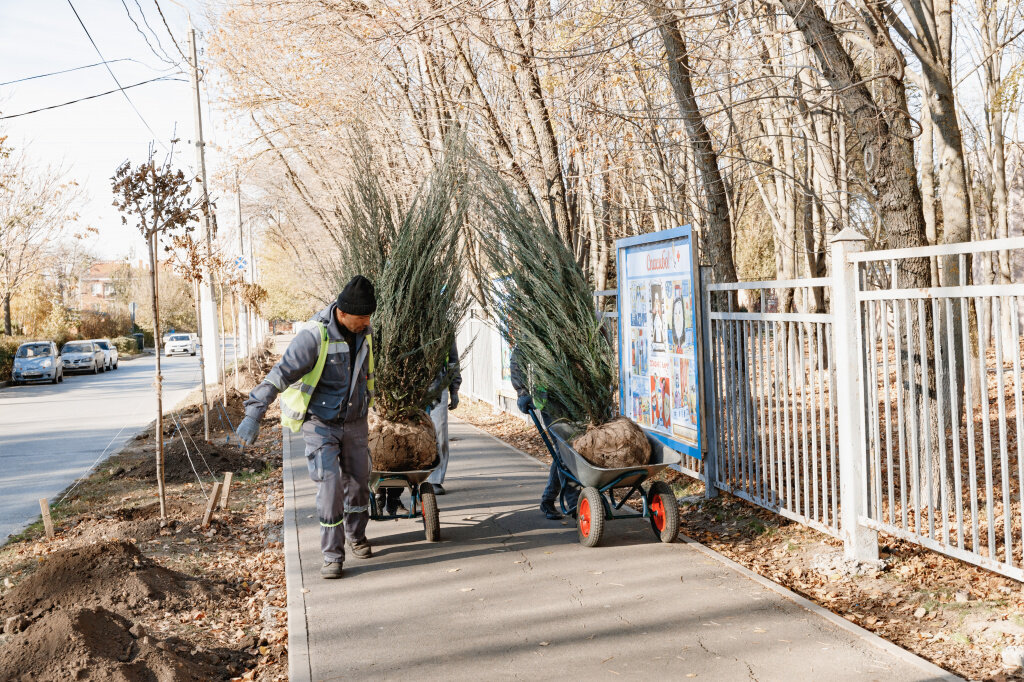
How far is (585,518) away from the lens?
6.48 meters

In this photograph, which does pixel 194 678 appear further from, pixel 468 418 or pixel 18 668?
pixel 468 418

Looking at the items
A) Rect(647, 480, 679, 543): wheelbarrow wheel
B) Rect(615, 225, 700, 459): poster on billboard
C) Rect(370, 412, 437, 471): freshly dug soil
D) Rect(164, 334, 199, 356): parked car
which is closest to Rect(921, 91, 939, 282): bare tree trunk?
Rect(615, 225, 700, 459): poster on billboard

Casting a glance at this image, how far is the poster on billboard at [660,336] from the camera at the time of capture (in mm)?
7168

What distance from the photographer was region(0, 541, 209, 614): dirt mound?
209 inches

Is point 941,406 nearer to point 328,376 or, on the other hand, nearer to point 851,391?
point 851,391

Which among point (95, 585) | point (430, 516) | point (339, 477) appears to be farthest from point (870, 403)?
point (95, 585)

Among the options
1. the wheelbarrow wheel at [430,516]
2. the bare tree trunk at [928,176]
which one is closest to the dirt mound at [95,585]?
the wheelbarrow wheel at [430,516]

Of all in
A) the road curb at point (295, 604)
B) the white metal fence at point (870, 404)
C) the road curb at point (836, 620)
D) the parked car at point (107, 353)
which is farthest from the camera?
the parked car at point (107, 353)

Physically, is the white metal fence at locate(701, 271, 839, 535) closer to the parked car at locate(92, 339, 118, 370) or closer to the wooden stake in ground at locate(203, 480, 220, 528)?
the wooden stake in ground at locate(203, 480, 220, 528)

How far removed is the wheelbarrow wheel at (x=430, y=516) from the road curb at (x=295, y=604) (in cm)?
96

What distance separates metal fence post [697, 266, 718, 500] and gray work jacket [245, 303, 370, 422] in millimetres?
2738

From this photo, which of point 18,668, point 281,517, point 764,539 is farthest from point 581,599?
point 281,517

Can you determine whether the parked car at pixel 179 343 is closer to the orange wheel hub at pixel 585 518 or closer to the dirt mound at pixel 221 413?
the dirt mound at pixel 221 413

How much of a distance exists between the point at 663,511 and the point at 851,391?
167 centimetres
